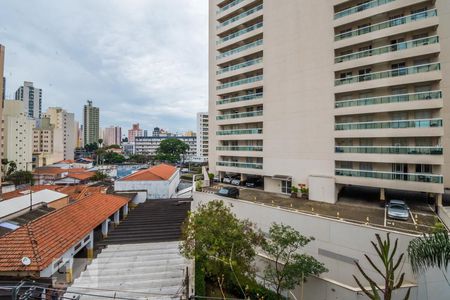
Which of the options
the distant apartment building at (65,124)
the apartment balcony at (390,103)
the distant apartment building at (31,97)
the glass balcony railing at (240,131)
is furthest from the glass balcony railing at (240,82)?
the distant apartment building at (31,97)

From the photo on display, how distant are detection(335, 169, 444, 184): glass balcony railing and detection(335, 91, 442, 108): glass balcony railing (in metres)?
6.23

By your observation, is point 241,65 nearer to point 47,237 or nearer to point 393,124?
point 393,124

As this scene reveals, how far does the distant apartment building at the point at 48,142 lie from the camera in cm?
7862

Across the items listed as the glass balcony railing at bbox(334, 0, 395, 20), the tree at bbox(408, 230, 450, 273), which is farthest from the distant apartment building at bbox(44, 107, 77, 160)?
the tree at bbox(408, 230, 450, 273)

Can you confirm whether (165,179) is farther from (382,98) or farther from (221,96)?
(382,98)

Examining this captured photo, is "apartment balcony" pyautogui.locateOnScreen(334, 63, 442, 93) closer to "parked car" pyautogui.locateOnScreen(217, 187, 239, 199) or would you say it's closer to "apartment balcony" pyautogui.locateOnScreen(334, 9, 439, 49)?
"apartment balcony" pyautogui.locateOnScreen(334, 9, 439, 49)

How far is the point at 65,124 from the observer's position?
96688mm

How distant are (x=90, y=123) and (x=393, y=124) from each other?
176m

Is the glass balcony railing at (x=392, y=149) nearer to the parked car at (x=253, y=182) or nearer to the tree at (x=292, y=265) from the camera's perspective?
the parked car at (x=253, y=182)

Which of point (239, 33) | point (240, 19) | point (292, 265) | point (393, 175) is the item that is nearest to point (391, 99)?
point (393, 175)

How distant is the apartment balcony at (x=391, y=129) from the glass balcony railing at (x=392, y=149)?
41.4 inches

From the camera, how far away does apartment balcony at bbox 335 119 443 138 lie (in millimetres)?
17688

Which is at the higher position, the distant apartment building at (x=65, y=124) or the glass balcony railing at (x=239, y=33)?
the glass balcony railing at (x=239, y=33)

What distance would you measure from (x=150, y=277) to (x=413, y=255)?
12267 mm
